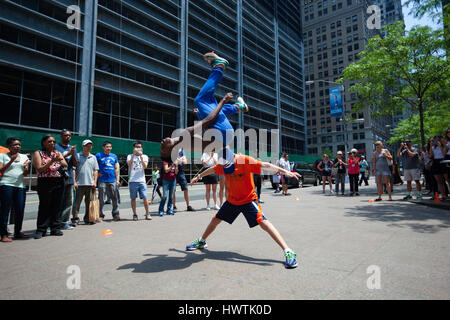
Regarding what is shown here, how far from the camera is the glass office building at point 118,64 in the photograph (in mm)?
20953

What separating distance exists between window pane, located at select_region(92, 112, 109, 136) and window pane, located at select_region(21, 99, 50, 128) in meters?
3.75

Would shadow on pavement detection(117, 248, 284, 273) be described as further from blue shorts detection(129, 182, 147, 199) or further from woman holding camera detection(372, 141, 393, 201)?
woman holding camera detection(372, 141, 393, 201)

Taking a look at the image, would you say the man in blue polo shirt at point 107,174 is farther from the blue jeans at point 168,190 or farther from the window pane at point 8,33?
the window pane at point 8,33

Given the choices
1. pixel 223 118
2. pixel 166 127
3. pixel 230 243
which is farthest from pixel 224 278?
pixel 166 127

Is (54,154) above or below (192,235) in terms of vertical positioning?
above

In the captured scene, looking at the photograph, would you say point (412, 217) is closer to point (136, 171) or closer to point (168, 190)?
point (168, 190)

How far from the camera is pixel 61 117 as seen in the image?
23.0m

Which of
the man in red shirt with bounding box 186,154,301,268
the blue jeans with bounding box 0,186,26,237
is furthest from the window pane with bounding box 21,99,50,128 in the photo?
the man in red shirt with bounding box 186,154,301,268

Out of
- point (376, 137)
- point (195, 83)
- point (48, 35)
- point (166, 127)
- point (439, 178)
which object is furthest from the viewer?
point (376, 137)

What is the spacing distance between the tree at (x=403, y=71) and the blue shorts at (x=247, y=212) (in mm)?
12222

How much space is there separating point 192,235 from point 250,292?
8.57 feet

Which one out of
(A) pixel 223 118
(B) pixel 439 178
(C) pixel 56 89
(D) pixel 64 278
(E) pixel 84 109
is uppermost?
(C) pixel 56 89

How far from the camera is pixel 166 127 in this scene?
3200cm

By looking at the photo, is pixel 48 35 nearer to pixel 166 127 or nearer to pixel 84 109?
pixel 84 109
